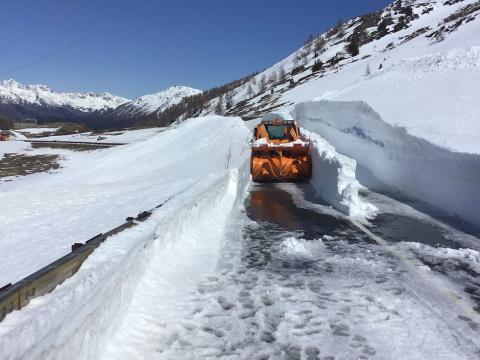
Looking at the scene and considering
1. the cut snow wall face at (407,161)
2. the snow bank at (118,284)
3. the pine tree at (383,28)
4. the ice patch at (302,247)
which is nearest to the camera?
the snow bank at (118,284)

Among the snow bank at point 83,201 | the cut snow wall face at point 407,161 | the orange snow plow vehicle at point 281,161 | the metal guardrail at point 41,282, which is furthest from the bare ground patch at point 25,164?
the metal guardrail at point 41,282

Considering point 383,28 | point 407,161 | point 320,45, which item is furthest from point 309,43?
point 407,161

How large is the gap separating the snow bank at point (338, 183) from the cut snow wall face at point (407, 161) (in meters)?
1.56

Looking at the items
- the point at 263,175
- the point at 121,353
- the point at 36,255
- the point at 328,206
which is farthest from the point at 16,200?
the point at 121,353

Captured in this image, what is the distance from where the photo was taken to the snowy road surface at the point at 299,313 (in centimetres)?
426

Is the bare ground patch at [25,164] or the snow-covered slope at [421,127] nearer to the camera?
the snow-covered slope at [421,127]

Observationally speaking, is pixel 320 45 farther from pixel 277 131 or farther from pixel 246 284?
pixel 246 284

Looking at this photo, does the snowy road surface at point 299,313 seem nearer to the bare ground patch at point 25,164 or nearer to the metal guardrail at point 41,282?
the metal guardrail at point 41,282

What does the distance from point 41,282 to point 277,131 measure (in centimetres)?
1464

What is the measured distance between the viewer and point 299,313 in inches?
198

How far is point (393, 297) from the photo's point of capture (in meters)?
5.45

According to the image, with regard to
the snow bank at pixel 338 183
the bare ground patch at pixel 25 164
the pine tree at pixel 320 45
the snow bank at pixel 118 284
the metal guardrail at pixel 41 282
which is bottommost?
the bare ground patch at pixel 25 164

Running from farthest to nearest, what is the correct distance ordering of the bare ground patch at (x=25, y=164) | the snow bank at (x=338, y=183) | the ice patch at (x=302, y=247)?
the bare ground patch at (x=25, y=164)
the snow bank at (x=338, y=183)
the ice patch at (x=302, y=247)

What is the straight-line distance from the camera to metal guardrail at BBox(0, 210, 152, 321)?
3.19 metres
